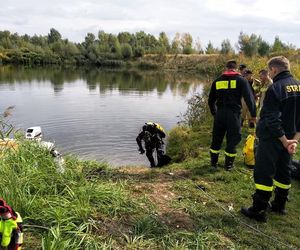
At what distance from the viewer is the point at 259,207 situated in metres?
4.55

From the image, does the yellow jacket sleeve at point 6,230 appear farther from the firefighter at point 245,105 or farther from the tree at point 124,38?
the tree at point 124,38

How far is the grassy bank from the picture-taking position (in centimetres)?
356

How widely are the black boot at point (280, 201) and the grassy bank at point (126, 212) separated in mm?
154

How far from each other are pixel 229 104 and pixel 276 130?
2263mm

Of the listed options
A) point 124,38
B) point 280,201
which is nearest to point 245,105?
point 280,201

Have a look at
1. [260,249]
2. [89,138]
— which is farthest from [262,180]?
[89,138]

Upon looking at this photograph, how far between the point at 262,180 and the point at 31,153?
10.6 feet

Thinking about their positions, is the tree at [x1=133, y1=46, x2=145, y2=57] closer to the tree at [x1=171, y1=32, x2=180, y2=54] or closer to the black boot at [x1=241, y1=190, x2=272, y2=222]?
the tree at [x1=171, y1=32, x2=180, y2=54]

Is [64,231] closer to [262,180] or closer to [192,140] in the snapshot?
[262,180]

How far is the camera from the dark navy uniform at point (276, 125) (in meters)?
4.20

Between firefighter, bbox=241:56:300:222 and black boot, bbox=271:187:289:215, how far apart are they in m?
0.26

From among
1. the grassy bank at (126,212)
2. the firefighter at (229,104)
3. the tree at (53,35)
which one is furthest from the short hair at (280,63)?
the tree at (53,35)

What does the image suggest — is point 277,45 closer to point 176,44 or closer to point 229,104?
point 176,44

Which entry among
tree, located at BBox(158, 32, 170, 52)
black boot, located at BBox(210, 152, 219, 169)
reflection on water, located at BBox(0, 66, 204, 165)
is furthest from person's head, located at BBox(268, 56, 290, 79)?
tree, located at BBox(158, 32, 170, 52)
